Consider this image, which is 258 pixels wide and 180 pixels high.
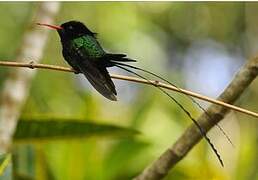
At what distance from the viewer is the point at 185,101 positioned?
1.40m

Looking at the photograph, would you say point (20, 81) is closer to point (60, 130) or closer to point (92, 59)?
point (60, 130)

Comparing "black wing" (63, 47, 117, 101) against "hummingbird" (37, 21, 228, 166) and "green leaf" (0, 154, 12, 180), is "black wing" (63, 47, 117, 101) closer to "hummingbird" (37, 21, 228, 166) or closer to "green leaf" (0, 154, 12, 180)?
"hummingbird" (37, 21, 228, 166)

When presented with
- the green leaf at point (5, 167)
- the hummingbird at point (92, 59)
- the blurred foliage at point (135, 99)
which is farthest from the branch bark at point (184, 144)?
the blurred foliage at point (135, 99)

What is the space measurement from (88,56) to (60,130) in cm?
36

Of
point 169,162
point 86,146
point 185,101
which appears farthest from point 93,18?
point 169,162

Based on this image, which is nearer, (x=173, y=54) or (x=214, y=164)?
(x=214, y=164)

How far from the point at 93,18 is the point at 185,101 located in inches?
31.2

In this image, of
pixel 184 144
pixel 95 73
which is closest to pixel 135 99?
pixel 184 144

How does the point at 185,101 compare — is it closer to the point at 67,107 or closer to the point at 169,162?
the point at 67,107

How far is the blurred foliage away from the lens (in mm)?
1182

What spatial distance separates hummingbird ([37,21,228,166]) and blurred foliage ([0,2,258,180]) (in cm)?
32

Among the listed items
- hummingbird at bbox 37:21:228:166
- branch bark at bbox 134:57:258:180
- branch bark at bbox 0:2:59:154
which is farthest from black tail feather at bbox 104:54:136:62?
branch bark at bbox 0:2:59:154

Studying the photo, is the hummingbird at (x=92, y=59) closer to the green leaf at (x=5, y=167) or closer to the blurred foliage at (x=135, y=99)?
the green leaf at (x=5, y=167)

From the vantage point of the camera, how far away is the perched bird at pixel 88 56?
0.69 metres
